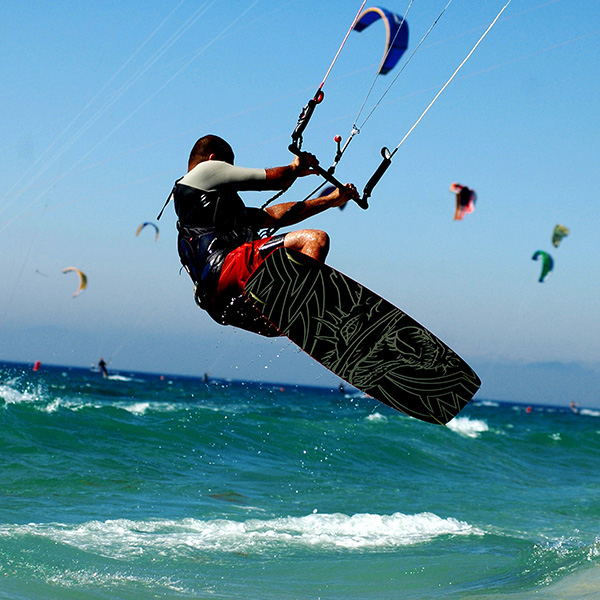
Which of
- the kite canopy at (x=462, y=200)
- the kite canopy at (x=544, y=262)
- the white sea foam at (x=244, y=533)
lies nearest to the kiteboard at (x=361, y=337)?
the white sea foam at (x=244, y=533)

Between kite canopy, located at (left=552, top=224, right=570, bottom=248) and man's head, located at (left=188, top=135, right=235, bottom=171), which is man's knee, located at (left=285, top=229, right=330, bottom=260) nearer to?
man's head, located at (left=188, top=135, right=235, bottom=171)

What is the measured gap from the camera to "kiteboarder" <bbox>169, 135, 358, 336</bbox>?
3891 mm

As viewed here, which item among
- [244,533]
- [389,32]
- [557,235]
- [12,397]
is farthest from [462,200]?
[244,533]

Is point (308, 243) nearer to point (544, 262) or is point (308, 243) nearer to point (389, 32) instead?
point (389, 32)

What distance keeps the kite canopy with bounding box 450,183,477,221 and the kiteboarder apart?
1727cm

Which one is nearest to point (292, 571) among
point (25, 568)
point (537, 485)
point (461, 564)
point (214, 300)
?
point (461, 564)

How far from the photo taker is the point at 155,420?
1656cm

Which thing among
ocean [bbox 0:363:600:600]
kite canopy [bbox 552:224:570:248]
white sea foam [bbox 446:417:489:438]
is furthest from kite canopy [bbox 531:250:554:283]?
ocean [bbox 0:363:600:600]

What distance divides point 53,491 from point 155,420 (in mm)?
7584

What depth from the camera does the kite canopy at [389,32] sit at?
8.34 m

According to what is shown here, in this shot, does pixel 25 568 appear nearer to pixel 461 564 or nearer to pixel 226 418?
pixel 461 564

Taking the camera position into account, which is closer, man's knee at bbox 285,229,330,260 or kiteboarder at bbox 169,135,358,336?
kiteboarder at bbox 169,135,358,336

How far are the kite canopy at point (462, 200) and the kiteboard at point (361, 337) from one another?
1677 cm

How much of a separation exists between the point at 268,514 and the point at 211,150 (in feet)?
18.8
